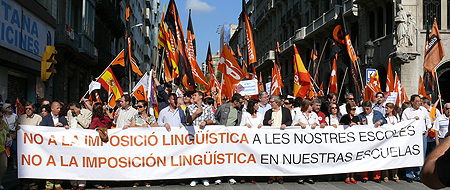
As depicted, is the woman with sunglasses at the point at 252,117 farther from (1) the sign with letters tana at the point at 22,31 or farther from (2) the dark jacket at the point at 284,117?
(1) the sign with letters tana at the point at 22,31

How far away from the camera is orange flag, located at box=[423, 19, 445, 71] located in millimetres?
11281

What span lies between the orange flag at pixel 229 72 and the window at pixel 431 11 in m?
13.3

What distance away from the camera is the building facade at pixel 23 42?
13695 millimetres

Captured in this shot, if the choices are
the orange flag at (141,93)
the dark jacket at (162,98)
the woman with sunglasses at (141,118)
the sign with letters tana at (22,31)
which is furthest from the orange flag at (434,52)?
the sign with letters tana at (22,31)

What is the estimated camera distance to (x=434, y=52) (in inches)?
450

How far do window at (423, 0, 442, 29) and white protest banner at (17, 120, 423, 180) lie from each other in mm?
13407

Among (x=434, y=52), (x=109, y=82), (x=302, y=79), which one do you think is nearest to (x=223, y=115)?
(x=109, y=82)

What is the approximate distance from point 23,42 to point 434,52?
13891 mm

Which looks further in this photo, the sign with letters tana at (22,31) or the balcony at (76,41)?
the balcony at (76,41)

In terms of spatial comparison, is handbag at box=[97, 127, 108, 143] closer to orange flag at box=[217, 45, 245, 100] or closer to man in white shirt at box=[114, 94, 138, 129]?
man in white shirt at box=[114, 94, 138, 129]

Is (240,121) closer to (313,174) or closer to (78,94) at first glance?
(313,174)

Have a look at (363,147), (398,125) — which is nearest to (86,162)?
(363,147)

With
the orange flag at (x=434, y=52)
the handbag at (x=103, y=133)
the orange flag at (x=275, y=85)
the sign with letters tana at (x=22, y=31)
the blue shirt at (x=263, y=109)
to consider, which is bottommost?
the handbag at (x=103, y=133)

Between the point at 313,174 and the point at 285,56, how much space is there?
34652 millimetres
